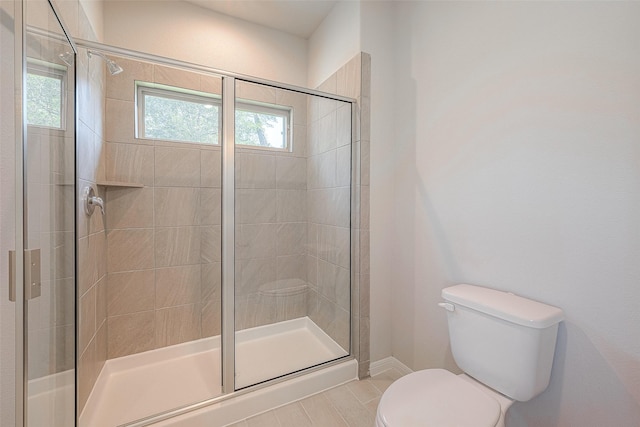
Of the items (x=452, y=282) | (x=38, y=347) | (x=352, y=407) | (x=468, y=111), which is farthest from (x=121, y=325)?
(x=468, y=111)

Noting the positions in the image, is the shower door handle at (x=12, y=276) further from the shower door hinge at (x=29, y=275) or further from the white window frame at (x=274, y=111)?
the white window frame at (x=274, y=111)

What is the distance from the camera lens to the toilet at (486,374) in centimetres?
93

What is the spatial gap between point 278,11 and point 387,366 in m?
2.80

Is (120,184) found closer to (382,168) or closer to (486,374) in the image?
(382,168)

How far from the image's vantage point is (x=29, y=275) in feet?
2.56

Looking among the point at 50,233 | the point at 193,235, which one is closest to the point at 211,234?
the point at 193,235

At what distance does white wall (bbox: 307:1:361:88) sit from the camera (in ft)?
6.00

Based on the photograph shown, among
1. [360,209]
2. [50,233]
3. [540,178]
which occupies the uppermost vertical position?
[540,178]

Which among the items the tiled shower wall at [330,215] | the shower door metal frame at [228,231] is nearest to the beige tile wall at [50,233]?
the shower door metal frame at [228,231]

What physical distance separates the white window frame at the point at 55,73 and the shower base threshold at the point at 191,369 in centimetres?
135

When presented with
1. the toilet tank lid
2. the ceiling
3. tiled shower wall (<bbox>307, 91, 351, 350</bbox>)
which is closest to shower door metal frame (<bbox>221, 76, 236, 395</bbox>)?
tiled shower wall (<bbox>307, 91, 351, 350</bbox>)

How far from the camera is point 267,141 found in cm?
188

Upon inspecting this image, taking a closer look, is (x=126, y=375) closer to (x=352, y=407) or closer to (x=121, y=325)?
(x=121, y=325)

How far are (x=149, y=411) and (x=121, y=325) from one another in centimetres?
67
